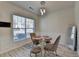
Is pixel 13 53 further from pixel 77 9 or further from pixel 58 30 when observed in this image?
pixel 77 9

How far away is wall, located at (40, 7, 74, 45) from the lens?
6.56ft

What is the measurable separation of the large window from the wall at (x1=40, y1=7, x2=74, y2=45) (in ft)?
0.87

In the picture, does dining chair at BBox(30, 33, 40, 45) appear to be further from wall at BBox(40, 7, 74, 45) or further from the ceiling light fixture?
the ceiling light fixture

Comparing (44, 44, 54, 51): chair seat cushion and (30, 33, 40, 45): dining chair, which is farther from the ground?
(30, 33, 40, 45): dining chair

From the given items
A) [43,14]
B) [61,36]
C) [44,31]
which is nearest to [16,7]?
[43,14]

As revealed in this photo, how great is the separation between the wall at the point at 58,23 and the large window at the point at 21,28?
0.27 m

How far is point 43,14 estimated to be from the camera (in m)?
2.04

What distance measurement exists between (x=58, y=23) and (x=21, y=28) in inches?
29.5

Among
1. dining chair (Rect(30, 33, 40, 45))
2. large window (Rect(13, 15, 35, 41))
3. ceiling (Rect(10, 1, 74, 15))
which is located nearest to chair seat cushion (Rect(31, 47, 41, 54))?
dining chair (Rect(30, 33, 40, 45))

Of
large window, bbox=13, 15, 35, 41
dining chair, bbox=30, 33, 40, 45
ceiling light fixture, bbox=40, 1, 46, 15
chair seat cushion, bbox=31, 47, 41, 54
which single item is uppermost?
ceiling light fixture, bbox=40, 1, 46, 15

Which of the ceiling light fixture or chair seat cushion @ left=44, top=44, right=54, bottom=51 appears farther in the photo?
chair seat cushion @ left=44, top=44, right=54, bottom=51

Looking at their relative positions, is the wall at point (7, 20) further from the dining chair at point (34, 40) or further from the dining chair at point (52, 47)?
the dining chair at point (52, 47)

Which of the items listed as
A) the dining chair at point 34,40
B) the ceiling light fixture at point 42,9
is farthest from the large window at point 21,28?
the ceiling light fixture at point 42,9

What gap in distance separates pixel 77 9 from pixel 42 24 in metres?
0.72
